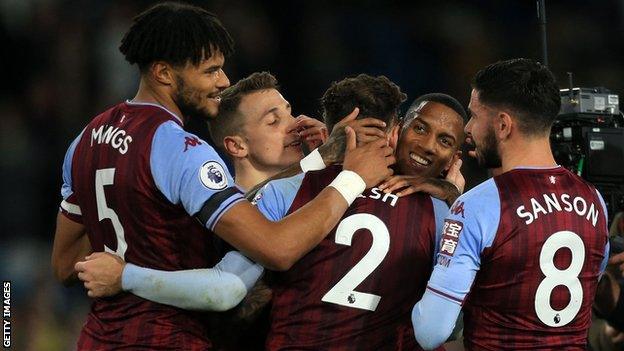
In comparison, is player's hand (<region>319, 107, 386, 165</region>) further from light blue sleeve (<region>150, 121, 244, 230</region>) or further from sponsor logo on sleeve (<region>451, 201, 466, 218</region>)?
light blue sleeve (<region>150, 121, 244, 230</region>)

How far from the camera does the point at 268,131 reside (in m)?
3.88

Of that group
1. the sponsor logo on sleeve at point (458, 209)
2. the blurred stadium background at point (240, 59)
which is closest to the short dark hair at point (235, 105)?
the sponsor logo on sleeve at point (458, 209)

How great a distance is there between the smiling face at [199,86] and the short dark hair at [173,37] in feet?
0.08

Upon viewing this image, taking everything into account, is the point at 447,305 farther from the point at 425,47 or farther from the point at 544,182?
the point at 425,47

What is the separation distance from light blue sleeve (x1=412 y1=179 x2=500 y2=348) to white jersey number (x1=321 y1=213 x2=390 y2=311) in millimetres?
194

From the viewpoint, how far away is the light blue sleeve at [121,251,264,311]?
253 cm

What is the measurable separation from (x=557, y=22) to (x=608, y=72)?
26.3 inches

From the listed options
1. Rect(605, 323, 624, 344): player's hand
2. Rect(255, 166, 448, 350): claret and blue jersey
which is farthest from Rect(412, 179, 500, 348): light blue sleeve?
Rect(605, 323, 624, 344): player's hand

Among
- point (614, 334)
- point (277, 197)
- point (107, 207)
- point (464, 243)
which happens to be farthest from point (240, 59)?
point (464, 243)

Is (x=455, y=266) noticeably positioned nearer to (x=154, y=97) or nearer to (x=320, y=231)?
(x=320, y=231)

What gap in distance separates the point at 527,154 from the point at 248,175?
4.90 feet

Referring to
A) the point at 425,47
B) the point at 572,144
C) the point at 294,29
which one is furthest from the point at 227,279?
the point at 425,47

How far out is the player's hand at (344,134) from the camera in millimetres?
2920

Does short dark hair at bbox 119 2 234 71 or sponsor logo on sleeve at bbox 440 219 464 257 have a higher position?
short dark hair at bbox 119 2 234 71
